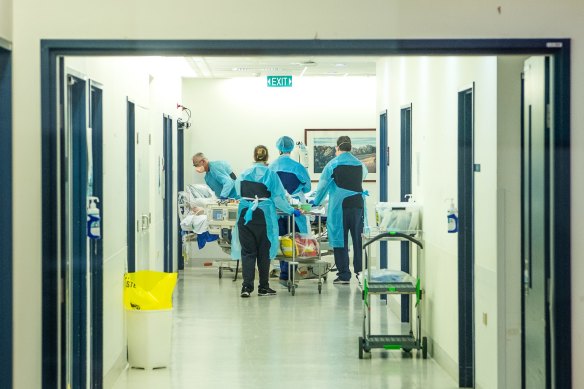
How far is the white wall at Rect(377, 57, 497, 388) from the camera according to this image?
5410mm

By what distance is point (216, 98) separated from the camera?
14297mm

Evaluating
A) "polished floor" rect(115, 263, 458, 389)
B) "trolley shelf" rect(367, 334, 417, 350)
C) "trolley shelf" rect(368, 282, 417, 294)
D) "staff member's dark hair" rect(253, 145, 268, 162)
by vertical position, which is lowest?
"polished floor" rect(115, 263, 458, 389)

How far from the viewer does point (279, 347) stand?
7535 millimetres

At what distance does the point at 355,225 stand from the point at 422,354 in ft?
11.6

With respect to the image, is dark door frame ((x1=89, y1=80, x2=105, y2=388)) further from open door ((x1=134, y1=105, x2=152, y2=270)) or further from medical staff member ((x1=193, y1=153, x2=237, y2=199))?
medical staff member ((x1=193, y1=153, x2=237, y2=199))

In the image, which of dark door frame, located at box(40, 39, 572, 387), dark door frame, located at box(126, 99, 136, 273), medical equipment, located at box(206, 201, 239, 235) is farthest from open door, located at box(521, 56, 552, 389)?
medical equipment, located at box(206, 201, 239, 235)

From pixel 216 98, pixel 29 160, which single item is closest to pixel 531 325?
pixel 29 160

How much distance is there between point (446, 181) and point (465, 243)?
65 cm

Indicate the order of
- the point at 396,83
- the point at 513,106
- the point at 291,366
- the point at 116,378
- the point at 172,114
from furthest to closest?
1. the point at 172,114
2. the point at 396,83
3. the point at 291,366
4. the point at 116,378
5. the point at 513,106

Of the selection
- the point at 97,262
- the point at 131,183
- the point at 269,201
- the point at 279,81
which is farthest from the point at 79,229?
→ the point at 279,81

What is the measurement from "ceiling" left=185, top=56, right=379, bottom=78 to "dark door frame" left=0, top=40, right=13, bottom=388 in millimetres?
7171

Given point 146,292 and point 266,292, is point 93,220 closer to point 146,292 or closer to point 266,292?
point 146,292

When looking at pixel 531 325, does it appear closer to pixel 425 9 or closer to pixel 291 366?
pixel 425 9

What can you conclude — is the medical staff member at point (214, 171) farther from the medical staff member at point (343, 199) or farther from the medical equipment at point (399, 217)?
the medical equipment at point (399, 217)
